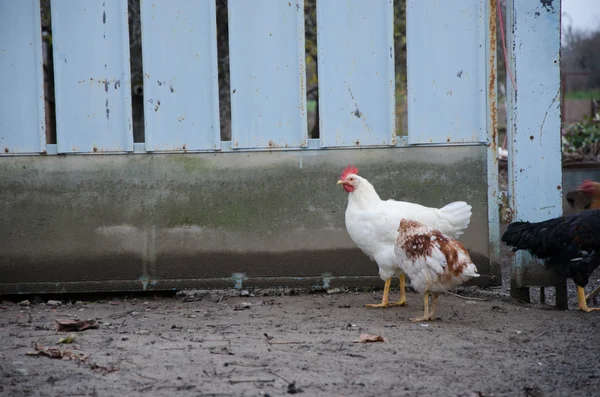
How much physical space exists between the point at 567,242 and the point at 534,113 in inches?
44.1

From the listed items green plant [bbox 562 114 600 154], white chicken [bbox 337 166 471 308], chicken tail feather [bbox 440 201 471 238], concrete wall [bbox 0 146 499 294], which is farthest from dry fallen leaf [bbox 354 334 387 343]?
green plant [bbox 562 114 600 154]

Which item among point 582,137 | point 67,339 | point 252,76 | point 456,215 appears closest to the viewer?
point 67,339

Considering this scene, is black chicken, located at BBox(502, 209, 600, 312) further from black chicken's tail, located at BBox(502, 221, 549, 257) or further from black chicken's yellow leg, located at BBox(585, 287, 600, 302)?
black chicken's yellow leg, located at BBox(585, 287, 600, 302)

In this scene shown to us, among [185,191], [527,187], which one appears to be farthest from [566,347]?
[185,191]

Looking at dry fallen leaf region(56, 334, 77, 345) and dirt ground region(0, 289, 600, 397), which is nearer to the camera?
dirt ground region(0, 289, 600, 397)

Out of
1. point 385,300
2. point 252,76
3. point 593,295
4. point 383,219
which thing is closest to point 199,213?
point 252,76

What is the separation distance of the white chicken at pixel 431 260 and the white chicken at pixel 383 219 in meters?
0.32

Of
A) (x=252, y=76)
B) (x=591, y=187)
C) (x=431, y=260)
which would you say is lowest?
(x=431, y=260)

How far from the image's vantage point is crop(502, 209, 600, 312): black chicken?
581 cm

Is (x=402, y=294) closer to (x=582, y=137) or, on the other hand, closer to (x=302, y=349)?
(x=302, y=349)

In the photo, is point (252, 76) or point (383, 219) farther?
point (252, 76)

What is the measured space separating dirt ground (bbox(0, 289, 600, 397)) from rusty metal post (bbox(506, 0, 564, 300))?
855 mm

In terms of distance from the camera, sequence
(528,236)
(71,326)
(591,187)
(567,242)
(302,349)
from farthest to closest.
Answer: (591,187) < (528,236) < (567,242) < (71,326) < (302,349)

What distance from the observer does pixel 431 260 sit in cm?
554
